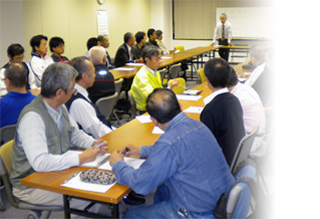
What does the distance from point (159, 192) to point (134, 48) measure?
232 inches

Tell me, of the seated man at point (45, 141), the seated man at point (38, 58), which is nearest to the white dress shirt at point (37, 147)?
the seated man at point (45, 141)

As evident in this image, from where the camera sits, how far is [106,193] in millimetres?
1619

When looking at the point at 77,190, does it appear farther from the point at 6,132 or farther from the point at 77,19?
the point at 77,19

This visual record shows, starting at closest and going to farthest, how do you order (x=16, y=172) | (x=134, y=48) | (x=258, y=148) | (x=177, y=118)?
(x=177, y=118)
(x=16, y=172)
(x=258, y=148)
(x=134, y=48)

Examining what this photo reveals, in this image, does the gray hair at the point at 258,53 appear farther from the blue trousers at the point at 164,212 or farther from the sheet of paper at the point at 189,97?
the blue trousers at the point at 164,212

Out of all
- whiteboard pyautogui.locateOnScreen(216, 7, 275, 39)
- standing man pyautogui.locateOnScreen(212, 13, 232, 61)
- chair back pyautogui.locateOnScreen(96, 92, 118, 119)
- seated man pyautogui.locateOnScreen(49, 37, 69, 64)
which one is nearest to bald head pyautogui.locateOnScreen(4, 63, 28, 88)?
chair back pyautogui.locateOnScreen(96, 92, 118, 119)

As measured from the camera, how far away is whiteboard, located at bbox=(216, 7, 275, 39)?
446 inches

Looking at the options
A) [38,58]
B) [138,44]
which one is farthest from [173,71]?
[38,58]

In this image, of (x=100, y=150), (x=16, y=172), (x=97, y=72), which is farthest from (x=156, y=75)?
(x=16, y=172)

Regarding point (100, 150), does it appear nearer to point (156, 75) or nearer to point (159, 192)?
point (159, 192)

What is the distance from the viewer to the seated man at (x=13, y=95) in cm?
297

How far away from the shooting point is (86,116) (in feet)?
8.59

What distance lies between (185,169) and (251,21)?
11.1 metres
